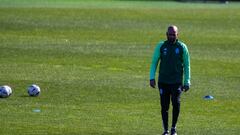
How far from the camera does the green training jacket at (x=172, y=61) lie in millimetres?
21953

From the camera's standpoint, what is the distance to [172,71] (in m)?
22.0

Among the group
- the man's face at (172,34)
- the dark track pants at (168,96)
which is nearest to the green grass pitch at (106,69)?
the dark track pants at (168,96)

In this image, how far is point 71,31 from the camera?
50219 mm

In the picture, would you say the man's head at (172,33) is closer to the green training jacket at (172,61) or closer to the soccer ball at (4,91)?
the green training jacket at (172,61)

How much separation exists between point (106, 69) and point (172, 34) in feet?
48.0

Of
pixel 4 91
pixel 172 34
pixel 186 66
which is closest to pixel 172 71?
pixel 186 66

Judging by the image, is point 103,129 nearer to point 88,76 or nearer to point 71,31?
point 88,76

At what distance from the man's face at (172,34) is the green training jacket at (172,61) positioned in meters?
0.13

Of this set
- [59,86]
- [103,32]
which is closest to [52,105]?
[59,86]

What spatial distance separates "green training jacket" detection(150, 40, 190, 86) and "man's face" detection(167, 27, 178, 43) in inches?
5.3

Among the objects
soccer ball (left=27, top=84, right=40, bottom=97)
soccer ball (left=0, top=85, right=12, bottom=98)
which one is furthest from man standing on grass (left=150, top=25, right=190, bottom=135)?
soccer ball (left=27, top=84, right=40, bottom=97)

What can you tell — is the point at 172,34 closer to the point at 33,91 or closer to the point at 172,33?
the point at 172,33

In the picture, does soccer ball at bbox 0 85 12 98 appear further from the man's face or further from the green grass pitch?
the man's face

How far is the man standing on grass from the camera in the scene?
72.0 feet
